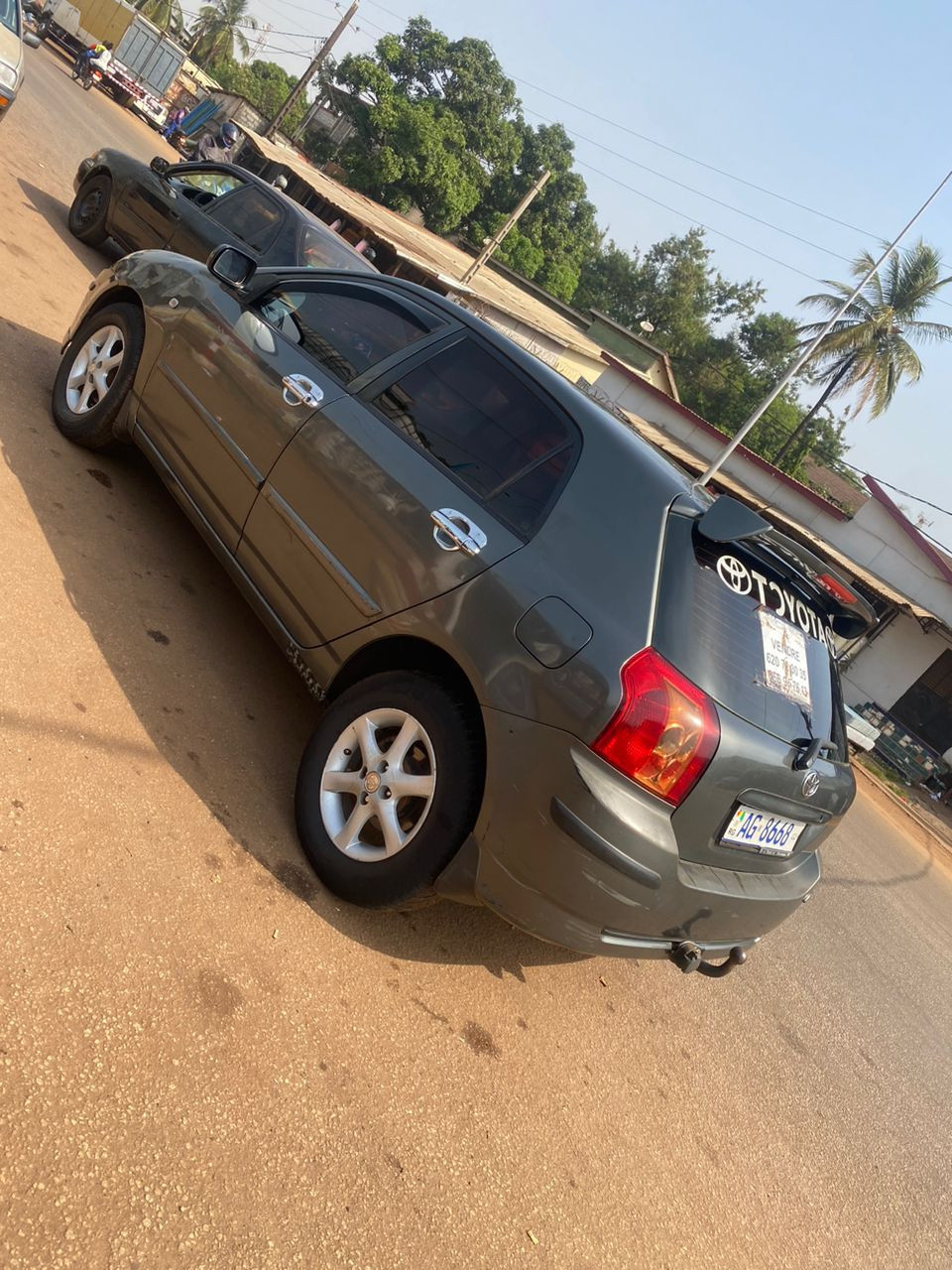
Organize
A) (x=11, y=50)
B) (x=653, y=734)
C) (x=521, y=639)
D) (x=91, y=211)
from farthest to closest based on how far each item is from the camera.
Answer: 1. (x=91, y=211)
2. (x=11, y=50)
3. (x=521, y=639)
4. (x=653, y=734)

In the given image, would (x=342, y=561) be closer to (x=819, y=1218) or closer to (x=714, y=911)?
(x=714, y=911)

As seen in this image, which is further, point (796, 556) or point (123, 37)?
point (123, 37)

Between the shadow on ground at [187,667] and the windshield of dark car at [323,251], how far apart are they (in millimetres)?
3178

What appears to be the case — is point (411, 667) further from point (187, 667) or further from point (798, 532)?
point (798, 532)

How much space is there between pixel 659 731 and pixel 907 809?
1277 cm

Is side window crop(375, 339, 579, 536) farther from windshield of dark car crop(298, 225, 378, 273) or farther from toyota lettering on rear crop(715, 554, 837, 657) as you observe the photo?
windshield of dark car crop(298, 225, 378, 273)

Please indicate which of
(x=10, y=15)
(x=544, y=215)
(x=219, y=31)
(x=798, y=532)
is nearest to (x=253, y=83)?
(x=219, y=31)

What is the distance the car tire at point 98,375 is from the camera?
454cm

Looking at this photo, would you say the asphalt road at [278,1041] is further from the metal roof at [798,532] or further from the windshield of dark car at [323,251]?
the metal roof at [798,532]

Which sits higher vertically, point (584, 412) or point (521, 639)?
point (584, 412)

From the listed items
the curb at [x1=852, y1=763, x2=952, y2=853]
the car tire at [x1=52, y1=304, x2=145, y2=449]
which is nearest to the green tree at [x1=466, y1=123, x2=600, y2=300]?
the curb at [x1=852, y1=763, x2=952, y2=853]

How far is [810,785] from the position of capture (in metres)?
3.09

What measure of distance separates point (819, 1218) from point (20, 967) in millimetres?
2734

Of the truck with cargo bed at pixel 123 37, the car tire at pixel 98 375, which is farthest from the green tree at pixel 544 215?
the car tire at pixel 98 375
